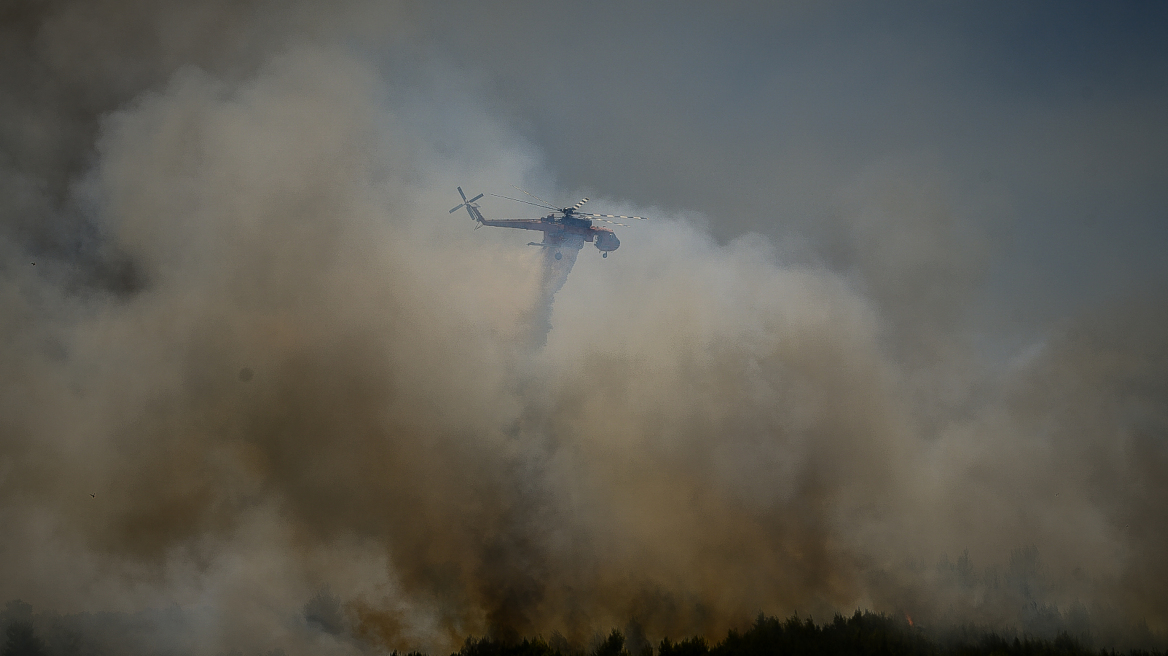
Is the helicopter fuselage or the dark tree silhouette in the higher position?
the helicopter fuselage

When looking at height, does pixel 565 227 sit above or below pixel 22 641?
above

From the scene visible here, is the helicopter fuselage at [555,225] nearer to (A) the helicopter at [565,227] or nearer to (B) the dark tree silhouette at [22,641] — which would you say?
(A) the helicopter at [565,227]

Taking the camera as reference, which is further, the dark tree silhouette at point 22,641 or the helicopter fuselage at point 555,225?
the helicopter fuselage at point 555,225

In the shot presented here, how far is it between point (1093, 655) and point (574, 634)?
4659 cm

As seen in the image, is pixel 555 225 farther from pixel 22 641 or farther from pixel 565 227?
pixel 22 641

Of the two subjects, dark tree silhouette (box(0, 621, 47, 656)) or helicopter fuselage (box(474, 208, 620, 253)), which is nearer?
dark tree silhouette (box(0, 621, 47, 656))

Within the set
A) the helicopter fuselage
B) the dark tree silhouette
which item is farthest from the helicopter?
the dark tree silhouette

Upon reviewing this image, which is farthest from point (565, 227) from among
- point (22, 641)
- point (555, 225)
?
point (22, 641)

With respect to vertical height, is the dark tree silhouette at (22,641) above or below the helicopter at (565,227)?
below

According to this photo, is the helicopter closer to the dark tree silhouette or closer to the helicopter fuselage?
the helicopter fuselage

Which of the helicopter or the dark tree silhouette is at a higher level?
the helicopter

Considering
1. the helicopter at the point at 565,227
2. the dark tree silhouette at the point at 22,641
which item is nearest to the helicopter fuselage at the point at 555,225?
the helicopter at the point at 565,227

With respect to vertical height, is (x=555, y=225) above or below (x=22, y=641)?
above

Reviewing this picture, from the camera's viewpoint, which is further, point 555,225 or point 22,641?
point 555,225
